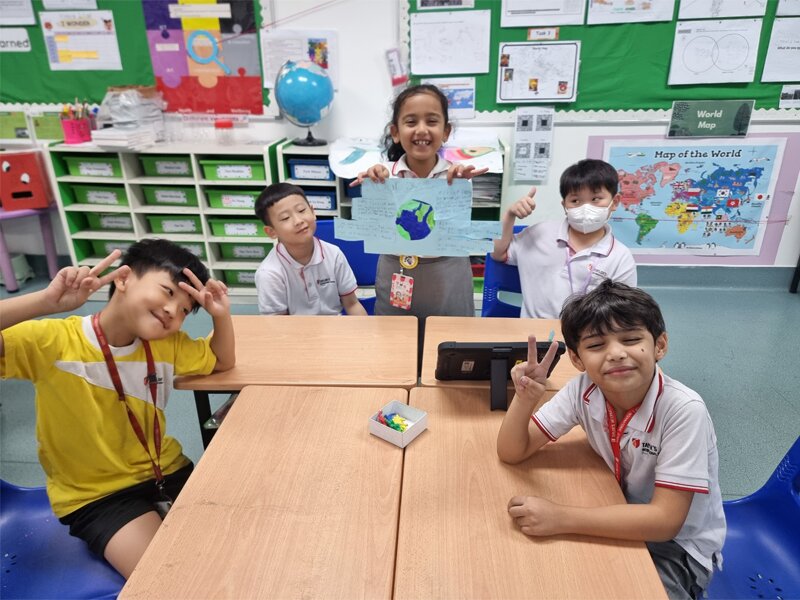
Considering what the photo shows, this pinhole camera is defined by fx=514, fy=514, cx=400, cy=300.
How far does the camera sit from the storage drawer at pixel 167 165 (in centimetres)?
359

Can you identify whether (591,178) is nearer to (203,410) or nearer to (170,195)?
(203,410)

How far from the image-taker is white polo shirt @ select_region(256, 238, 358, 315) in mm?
2029

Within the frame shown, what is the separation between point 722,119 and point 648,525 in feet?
11.2

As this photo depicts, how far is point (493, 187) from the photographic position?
3.41m

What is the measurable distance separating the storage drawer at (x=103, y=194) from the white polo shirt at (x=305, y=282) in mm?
2248

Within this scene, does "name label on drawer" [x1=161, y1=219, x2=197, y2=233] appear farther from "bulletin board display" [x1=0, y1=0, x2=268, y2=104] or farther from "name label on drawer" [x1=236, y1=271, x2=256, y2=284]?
"bulletin board display" [x1=0, y1=0, x2=268, y2=104]

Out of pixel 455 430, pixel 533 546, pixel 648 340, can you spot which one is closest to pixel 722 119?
pixel 648 340

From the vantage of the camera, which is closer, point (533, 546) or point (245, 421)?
point (533, 546)

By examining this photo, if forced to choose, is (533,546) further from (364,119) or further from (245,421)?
(364,119)

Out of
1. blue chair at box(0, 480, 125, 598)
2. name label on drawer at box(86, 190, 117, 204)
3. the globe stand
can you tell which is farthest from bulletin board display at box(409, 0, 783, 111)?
blue chair at box(0, 480, 125, 598)

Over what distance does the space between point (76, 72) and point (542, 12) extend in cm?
326

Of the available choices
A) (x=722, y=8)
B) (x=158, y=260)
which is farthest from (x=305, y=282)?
(x=722, y=8)

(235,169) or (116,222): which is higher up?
(235,169)

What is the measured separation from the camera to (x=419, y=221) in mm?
1726
